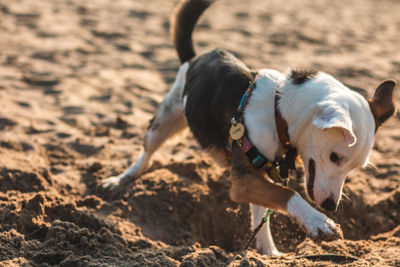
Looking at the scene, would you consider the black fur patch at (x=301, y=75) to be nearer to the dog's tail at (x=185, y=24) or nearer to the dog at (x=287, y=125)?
the dog at (x=287, y=125)

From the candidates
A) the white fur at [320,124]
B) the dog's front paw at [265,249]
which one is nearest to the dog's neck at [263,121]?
the white fur at [320,124]

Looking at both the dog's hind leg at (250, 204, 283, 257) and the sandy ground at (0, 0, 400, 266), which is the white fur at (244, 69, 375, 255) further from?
the dog's hind leg at (250, 204, 283, 257)

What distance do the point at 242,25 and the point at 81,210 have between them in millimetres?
6730

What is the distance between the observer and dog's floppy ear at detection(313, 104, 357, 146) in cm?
289

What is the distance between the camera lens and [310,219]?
311 centimetres

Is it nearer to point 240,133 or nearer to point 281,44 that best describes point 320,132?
point 240,133

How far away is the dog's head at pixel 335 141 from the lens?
312 centimetres

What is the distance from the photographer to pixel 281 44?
8992 mm

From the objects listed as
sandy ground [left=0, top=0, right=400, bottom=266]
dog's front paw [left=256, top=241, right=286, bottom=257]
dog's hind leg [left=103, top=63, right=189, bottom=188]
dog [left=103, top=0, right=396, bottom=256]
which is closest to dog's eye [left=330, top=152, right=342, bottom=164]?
dog [left=103, top=0, right=396, bottom=256]

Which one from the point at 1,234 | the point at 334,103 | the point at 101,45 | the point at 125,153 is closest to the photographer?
the point at 334,103

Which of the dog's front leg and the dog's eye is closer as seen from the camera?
the dog's front leg

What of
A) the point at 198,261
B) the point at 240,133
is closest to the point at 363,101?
the point at 240,133

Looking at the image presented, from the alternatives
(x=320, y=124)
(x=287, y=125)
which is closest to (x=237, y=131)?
(x=287, y=125)

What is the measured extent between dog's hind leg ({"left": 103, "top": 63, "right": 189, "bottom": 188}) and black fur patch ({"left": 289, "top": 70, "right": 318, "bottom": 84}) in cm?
132
